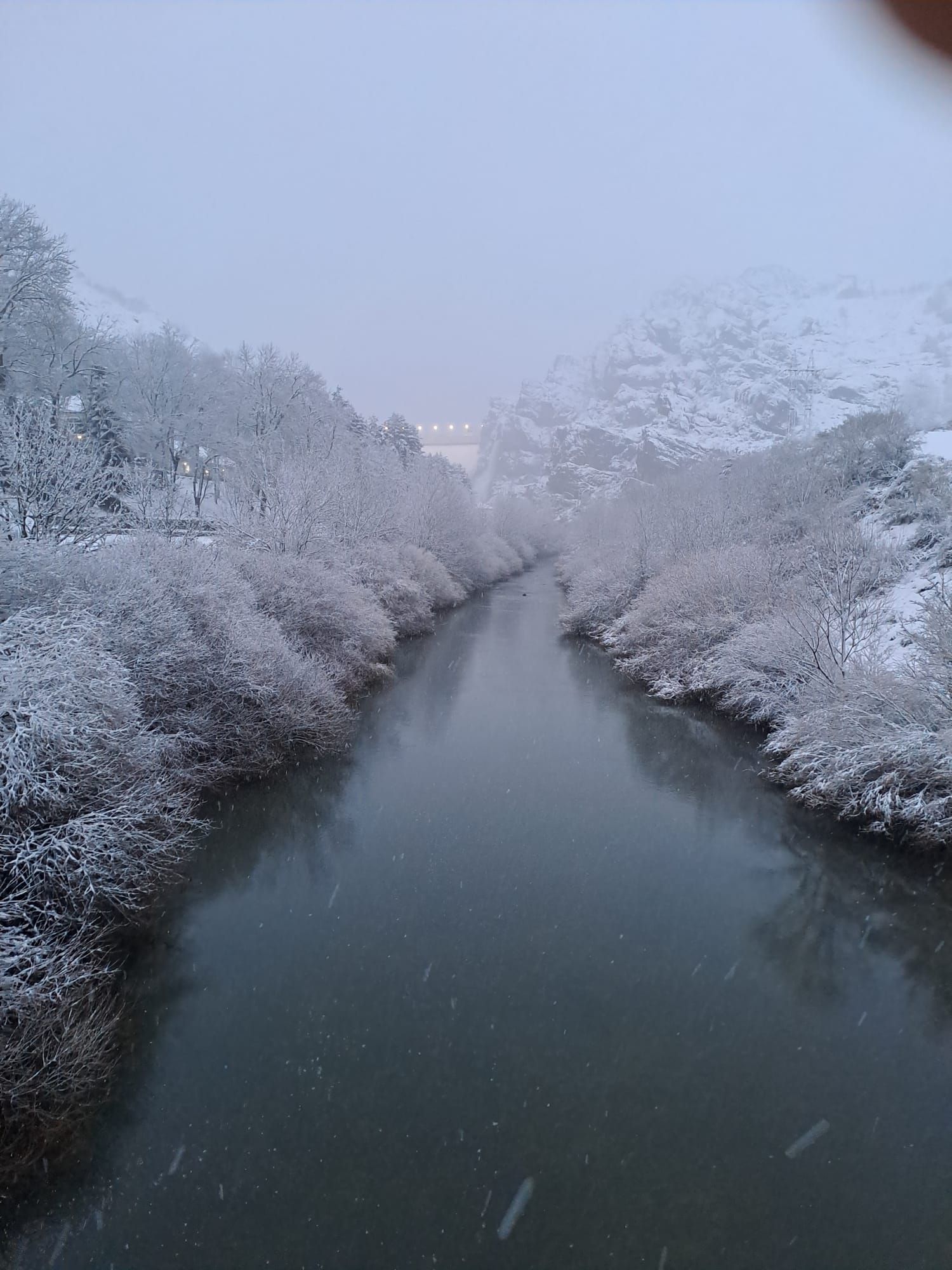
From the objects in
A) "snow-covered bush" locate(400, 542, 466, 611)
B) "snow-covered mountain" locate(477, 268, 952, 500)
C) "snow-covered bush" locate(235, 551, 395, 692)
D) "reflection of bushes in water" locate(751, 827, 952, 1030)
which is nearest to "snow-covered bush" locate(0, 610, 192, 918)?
"snow-covered bush" locate(235, 551, 395, 692)

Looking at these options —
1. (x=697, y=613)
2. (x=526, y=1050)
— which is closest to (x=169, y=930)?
(x=526, y=1050)

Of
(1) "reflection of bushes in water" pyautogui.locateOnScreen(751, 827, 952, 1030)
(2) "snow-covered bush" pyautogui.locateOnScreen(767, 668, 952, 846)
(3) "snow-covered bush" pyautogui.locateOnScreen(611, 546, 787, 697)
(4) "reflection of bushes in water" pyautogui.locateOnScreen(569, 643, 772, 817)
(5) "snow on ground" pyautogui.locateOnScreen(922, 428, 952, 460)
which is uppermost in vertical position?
(5) "snow on ground" pyautogui.locateOnScreen(922, 428, 952, 460)

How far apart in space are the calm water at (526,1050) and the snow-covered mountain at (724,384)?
70.5 metres

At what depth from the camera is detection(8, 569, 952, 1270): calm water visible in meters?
5.57

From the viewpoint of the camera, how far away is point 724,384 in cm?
14325

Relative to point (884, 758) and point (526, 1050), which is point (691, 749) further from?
point (526, 1050)

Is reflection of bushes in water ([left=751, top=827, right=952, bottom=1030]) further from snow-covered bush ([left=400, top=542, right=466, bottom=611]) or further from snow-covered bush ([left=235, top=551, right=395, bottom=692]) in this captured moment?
snow-covered bush ([left=400, top=542, right=466, bottom=611])

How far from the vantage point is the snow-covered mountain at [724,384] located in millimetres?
108438

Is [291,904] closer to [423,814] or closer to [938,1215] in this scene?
[423,814]

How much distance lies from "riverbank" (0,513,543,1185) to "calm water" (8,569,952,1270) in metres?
0.64

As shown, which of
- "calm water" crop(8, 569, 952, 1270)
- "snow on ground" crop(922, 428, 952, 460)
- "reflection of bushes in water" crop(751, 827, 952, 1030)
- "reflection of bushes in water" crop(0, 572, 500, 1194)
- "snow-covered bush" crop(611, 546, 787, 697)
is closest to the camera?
"calm water" crop(8, 569, 952, 1270)

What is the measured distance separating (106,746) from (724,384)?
15664 cm

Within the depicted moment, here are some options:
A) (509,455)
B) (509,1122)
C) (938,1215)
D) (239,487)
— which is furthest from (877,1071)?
(509,455)

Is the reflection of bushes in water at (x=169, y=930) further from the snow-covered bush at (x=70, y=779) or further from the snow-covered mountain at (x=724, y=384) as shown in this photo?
the snow-covered mountain at (x=724, y=384)
